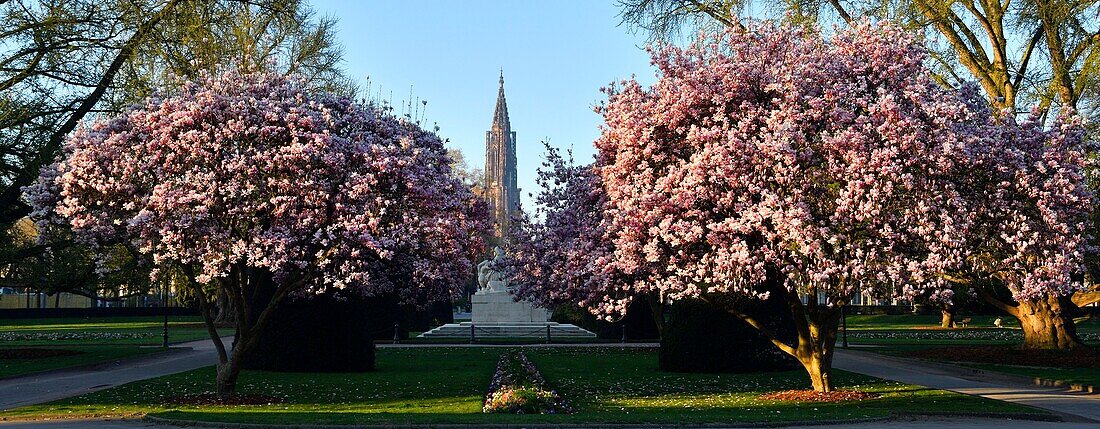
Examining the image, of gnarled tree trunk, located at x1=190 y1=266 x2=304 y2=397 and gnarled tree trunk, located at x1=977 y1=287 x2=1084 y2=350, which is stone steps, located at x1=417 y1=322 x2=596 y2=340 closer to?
gnarled tree trunk, located at x1=977 y1=287 x2=1084 y2=350

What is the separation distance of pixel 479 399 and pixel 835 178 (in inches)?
276

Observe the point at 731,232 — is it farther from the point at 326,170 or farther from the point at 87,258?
the point at 87,258

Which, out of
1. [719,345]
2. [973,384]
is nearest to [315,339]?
[719,345]

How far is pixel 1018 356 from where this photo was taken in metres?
27.6

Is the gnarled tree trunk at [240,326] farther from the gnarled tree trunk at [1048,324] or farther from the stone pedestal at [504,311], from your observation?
the stone pedestal at [504,311]

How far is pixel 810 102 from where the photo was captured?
16.3m

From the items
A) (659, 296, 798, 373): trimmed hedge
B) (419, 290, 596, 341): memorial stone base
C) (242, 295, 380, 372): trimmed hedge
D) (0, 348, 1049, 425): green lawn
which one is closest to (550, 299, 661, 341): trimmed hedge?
(419, 290, 596, 341): memorial stone base

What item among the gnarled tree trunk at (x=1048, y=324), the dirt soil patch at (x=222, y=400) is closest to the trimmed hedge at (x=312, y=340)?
the dirt soil patch at (x=222, y=400)

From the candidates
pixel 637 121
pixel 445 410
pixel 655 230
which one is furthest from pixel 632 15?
pixel 445 410

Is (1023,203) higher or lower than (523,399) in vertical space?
higher

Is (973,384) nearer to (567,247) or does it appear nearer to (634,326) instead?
(567,247)

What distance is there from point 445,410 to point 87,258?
64.6 ft

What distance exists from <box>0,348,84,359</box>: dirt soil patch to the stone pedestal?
25.0 metres

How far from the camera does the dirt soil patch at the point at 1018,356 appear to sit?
26.1 m
